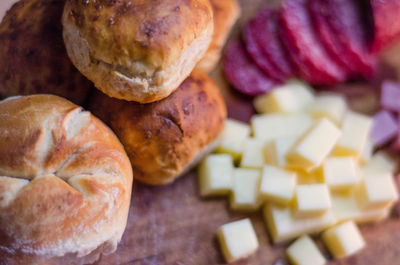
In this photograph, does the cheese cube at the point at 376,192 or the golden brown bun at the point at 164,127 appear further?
the cheese cube at the point at 376,192

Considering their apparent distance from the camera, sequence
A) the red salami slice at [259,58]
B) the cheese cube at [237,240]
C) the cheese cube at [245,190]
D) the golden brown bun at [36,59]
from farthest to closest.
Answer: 1. the red salami slice at [259,58]
2. the cheese cube at [245,190]
3. the cheese cube at [237,240]
4. the golden brown bun at [36,59]

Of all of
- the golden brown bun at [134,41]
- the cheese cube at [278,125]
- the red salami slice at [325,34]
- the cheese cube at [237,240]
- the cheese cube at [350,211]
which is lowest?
the cheese cube at [237,240]

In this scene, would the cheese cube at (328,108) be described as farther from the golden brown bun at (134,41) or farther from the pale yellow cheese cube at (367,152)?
the golden brown bun at (134,41)

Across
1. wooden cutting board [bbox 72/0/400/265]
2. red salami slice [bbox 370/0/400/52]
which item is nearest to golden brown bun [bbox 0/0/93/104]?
wooden cutting board [bbox 72/0/400/265]

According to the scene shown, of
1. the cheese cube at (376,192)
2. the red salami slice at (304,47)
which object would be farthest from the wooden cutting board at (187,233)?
the red salami slice at (304,47)

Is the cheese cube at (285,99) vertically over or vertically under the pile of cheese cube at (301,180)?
over

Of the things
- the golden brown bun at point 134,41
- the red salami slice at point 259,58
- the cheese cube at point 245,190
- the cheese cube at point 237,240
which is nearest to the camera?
the golden brown bun at point 134,41

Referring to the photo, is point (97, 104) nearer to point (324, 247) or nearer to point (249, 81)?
point (249, 81)

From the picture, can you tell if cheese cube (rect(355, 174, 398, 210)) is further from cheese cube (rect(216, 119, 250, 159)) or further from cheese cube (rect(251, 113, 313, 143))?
cheese cube (rect(216, 119, 250, 159))
